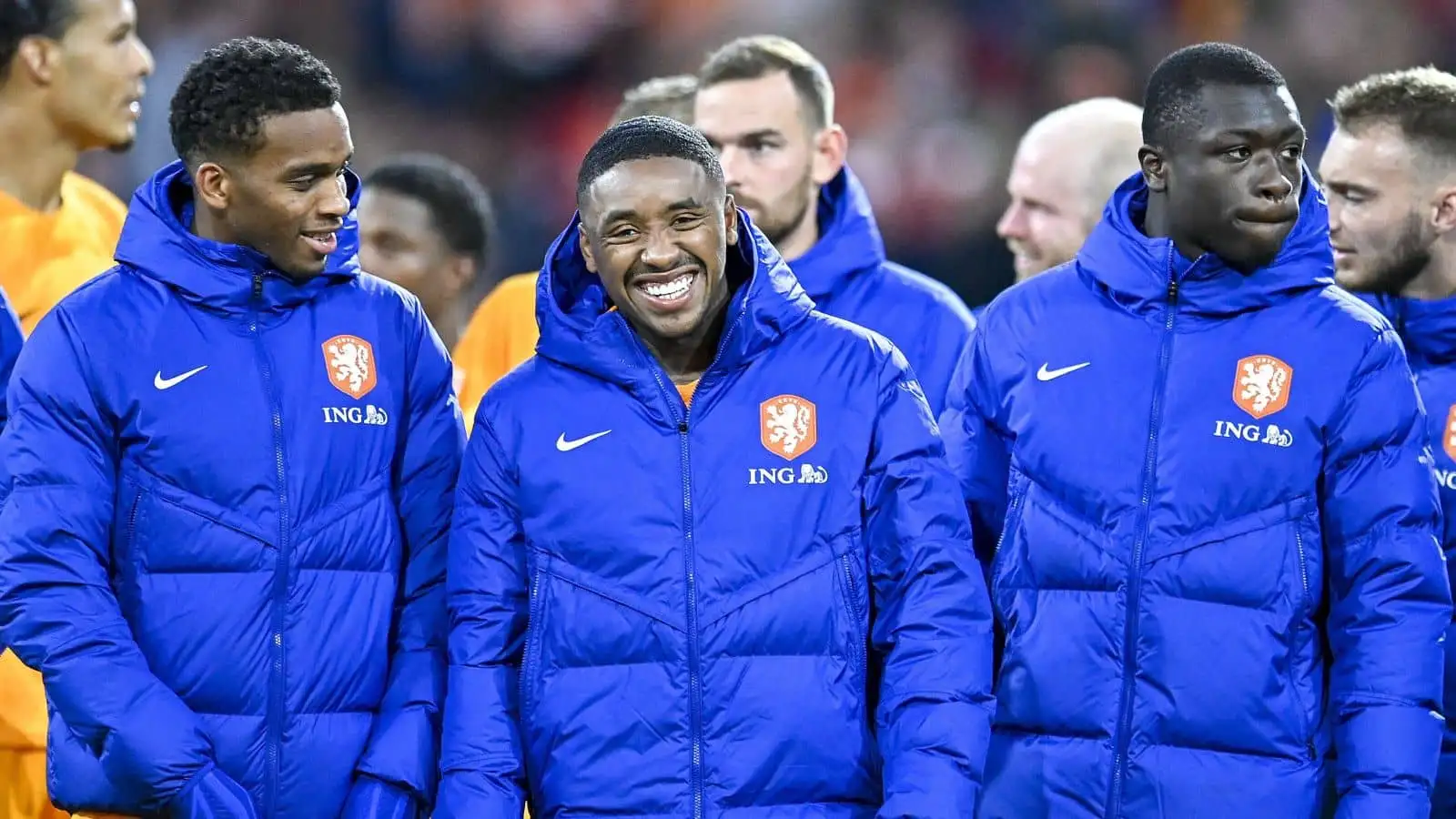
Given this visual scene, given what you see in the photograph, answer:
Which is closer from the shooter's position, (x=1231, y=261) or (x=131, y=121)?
(x=1231, y=261)

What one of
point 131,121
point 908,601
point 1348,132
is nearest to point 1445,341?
point 1348,132

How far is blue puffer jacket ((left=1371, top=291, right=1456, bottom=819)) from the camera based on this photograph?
3756mm

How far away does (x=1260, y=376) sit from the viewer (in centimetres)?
336

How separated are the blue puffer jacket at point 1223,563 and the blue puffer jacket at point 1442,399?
Result: 505 mm

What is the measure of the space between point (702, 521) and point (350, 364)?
0.68 m

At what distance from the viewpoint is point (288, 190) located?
3.37 meters

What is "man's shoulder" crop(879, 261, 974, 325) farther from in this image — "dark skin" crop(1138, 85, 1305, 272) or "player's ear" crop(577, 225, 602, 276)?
"player's ear" crop(577, 225, 602, 276)

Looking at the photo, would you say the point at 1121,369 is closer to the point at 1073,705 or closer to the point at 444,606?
the point at 1073,705

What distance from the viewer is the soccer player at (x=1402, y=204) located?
4023mm

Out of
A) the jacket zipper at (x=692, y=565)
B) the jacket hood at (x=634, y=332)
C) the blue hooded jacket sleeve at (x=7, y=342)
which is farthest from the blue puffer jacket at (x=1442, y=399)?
the blue hooded jacket sleeve at (x=7, y=342)

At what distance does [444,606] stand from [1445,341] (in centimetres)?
204

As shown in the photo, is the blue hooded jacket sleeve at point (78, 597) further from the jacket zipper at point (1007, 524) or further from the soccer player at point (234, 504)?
the jacket zipper at point (1007, 524)

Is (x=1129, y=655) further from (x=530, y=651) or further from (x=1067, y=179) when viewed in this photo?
(x=1067, y=179)

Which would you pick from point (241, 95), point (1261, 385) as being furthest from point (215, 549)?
point (1261, 385)
